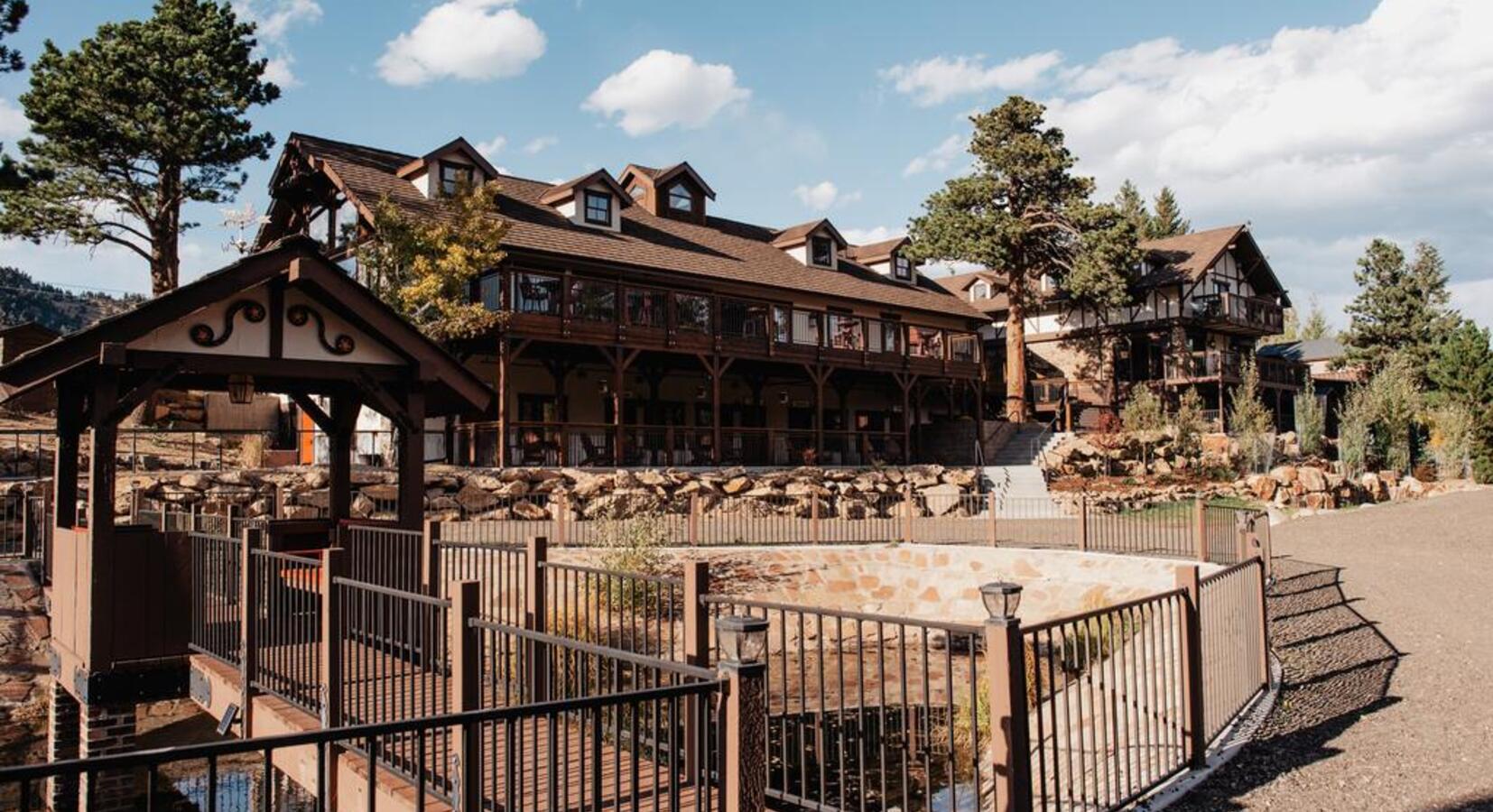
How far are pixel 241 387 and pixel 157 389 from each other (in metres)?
1.99

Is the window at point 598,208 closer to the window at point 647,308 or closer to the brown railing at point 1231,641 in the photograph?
the window at point 647,308

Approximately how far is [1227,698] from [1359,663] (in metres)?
3.15

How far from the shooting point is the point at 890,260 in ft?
135

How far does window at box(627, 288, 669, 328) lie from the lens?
27734mm

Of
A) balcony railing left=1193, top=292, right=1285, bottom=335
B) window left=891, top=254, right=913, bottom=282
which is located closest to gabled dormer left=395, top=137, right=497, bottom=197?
window left=891, top=254, right=913, bottom=282

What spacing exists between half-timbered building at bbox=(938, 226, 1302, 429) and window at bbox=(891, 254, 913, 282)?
4633mm

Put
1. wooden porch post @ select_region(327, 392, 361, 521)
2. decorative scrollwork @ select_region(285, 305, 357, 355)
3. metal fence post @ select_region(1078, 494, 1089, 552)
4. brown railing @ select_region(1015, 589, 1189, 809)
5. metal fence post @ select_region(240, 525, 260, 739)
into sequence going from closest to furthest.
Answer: brown railing @ select_region(1015, 589, 1189, 809) → metal fence post @ select_region(240, 525, 260, 739) → decorative scrollwork @ select_region(285, 305, 357, 355) → wooden porch post @ select_region(327, 392, 361, 521) → metal fence post @ select_region(1078, 494, 1089, 552)

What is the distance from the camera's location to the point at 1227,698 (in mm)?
8289

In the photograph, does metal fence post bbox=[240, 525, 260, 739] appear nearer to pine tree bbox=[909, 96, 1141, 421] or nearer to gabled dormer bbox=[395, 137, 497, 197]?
gabled dormer bbox=[395, 137, 497, 197]

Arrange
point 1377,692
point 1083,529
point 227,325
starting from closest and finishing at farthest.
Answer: point 1377,692 → point 227,325 → point 1083,529

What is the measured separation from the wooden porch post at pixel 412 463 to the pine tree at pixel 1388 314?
54701 millimetres

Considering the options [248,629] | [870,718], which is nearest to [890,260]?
[870,718]

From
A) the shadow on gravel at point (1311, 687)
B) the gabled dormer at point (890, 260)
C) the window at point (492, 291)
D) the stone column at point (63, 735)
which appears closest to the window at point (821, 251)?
the gabled dormer at point (890, 260)

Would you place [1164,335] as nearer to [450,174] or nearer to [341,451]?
[450,174]
